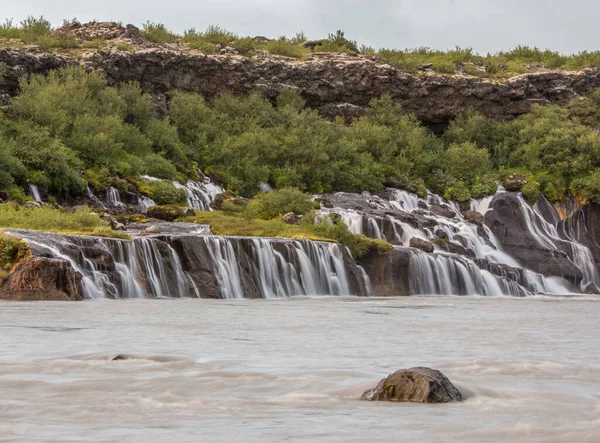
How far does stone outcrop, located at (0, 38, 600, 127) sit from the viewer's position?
5878 centimetres

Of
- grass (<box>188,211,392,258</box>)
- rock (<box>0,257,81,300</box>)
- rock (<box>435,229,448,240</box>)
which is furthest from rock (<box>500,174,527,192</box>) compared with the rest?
rock (<box>0,257,81,300</box>)

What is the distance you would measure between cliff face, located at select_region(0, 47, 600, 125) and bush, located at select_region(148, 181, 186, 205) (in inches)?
727

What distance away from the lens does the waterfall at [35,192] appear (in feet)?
117

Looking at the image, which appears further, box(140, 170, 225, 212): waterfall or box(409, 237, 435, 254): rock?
box(140, 170, 225, 212): waterfall

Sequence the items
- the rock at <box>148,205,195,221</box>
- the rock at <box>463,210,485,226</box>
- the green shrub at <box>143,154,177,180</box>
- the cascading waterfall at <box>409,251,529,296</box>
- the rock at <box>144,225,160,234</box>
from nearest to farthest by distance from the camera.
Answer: the rock at <box>144,225,160,234</box>, the cascading waterfall at <box>409,251,529,296</box>, the rock at <box>148,205,195,221</box>, the green shrub at <box>143,154,177,180</box>, the rock at <box>463,210,485,226</box>

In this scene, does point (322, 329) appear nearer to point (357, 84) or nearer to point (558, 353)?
point (558, 353)

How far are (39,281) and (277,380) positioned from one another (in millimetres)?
14207

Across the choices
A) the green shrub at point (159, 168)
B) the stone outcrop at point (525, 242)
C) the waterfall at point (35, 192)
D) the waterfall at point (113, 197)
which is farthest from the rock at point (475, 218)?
the waterfall at point (35, 192)

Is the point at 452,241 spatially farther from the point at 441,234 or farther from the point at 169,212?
the point at 169,212

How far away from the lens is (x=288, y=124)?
57094mm

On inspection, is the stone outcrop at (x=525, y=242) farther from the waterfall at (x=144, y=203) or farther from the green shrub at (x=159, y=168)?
the waterfall at (x=144, y=203)

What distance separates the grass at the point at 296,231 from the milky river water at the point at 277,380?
55.9 feet

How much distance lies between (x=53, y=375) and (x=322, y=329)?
23.1 feet

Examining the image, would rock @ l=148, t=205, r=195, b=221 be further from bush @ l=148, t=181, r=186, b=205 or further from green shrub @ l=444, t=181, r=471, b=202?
green shrub @ l=444, t=181, r=471, b=202
